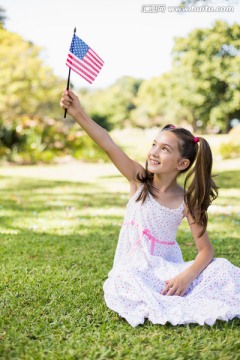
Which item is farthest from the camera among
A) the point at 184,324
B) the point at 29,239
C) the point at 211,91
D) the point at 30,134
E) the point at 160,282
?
the point at 211,91

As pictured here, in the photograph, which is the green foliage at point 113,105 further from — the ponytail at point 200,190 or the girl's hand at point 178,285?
the girl's hand at point 178,285

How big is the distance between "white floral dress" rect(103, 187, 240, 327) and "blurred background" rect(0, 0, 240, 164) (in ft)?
5.67

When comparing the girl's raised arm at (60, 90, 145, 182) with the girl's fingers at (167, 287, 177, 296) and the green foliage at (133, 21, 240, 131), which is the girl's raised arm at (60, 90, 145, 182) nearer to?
the girl's fingers at (167, 287, 177, 296)

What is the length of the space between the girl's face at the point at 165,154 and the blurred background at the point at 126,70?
4.83 ft

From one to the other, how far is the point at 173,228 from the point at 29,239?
1.77m

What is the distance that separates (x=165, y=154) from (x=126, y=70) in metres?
46.2

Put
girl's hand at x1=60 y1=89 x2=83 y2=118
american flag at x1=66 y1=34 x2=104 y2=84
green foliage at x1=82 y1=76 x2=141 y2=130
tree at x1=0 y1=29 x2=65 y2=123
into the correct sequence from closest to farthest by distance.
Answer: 1. girl's hand at x1=60 y1=89 x2=83 y2=118
2. american flag at x1=66 y1=34 x2=104 y2=84
3. tree at x1=0 y1=29 x2=65 y2=123
4. green foliage at x1=82 y1=76 x2=141 y2=130

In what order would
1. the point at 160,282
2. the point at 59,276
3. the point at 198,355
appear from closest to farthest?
the point at 198,355
the point at 160,282
the point at 59,276

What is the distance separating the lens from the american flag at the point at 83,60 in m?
2.98

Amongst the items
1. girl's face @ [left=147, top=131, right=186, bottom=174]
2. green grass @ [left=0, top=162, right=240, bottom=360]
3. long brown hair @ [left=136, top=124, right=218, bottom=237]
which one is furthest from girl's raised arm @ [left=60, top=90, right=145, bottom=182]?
green grass @ [left=0, top=162, right=240, bottom=360]

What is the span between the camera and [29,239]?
4309mm

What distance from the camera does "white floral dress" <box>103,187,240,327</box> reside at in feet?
8.22

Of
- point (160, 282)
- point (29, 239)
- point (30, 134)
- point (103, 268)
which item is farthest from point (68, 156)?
point (160, 282)

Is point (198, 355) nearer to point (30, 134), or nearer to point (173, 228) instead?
point (173, 228)
